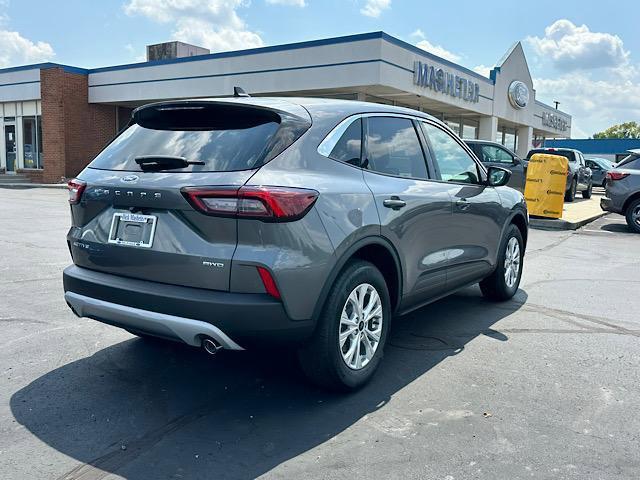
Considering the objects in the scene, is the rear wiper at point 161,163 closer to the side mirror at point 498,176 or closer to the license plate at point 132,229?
the license plate at point 132,229

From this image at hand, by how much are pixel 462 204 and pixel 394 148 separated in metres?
0.97

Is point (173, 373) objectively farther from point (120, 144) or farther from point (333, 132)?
point (333, 132)

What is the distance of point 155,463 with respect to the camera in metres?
2.96

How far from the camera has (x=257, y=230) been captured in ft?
10.3

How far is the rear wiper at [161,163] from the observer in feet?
11.2

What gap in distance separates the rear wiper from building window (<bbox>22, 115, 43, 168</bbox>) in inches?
1072

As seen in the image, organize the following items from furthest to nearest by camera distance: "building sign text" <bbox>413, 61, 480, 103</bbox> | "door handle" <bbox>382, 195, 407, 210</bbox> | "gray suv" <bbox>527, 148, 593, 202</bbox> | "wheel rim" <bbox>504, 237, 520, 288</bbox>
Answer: "building sign text" <bbox>413, 61, 480, 103</bbox>, "gray suv" <bbox>527, 148, 593, 202</bbox>, "wheel rim" <bbox>504, 237, 520, 288</bbox>, "door handle" <bbox>382, 195, 407, 210</bbox>

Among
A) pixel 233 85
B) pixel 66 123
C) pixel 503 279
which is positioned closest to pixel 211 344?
pixel 503 279

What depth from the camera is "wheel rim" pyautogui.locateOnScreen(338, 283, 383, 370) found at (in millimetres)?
3686

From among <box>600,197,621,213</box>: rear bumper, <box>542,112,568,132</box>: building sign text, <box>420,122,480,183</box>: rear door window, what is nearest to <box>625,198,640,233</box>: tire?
<box>600,197,621,213</box>: rear bumper

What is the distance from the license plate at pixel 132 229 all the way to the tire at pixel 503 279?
370cm

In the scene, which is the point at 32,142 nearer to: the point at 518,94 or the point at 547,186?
the point at 518,94

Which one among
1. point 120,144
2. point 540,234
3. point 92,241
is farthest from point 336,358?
point 540,234

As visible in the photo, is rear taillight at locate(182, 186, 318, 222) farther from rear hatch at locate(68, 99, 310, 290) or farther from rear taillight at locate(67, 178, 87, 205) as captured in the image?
rear taillight at locate(67, 178, 87, 205)
